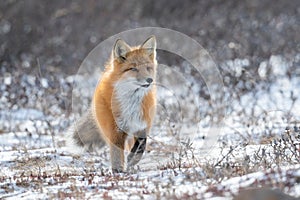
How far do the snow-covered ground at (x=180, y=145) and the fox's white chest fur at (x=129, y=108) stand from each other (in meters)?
0.38

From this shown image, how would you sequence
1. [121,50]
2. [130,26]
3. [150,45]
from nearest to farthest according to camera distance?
[121,50] → [150,45] → [130,26]

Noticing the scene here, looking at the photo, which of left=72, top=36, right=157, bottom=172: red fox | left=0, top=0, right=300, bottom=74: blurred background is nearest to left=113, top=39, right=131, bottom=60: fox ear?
left=72, top=36, right=157, bottom=172: red fox

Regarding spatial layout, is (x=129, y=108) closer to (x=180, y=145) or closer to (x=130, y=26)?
(x=180, y=145)

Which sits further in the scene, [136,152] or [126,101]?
[126,101]

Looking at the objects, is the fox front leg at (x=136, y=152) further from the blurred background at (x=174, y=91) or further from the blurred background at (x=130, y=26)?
the blurred background at (x=130, y=26)

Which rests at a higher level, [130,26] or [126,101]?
[130,26]

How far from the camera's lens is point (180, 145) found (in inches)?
347

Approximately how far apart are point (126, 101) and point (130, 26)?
1418 centimetres

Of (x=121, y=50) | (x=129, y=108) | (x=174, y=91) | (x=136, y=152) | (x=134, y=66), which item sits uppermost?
(x=174, y=91)

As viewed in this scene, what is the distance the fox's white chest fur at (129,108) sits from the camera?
29.2 ft

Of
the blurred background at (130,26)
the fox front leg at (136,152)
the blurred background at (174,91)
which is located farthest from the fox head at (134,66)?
the blurred background at (130,26)

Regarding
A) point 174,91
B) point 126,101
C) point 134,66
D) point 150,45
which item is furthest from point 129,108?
point 174,91

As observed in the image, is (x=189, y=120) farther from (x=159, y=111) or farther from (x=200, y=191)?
(x=200, y=191)

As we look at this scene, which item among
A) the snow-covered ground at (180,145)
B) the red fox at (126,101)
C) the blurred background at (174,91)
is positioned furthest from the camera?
the red fox at (126,101)
